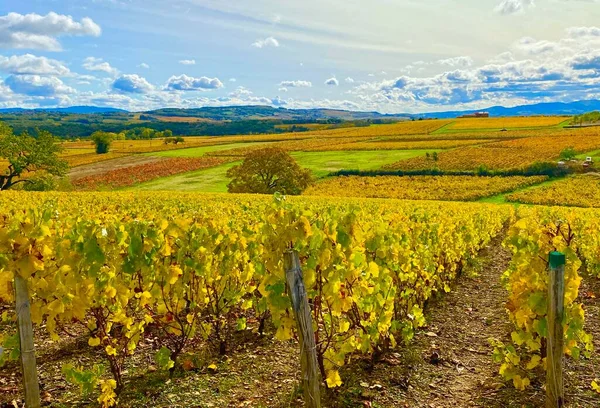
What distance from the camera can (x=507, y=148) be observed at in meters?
69.8

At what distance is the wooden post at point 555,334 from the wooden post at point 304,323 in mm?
2207

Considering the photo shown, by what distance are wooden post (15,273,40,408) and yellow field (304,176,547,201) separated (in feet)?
141

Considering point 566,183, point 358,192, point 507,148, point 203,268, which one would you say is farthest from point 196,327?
point 507,148

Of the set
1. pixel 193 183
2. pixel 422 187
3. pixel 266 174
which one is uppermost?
pixel 266 174

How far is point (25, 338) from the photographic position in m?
3.81

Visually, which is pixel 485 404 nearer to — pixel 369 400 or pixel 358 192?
pixel 369 400

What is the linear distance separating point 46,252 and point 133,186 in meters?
56.3

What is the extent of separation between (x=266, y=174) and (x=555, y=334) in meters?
45.2

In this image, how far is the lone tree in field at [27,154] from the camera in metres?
44.8

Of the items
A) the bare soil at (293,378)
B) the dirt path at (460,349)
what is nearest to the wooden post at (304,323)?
the bare soil at (293,378)

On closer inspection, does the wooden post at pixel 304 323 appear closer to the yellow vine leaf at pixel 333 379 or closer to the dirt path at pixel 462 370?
the yellow vine leaf at pixel 333 379

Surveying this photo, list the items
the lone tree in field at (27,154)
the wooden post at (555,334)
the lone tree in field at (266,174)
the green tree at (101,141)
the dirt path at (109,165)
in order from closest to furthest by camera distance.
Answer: the wooden post at (555,334) → the lone tree in field at (27,154) → the lone tree in field at (266,174) → the dirt path at (109,165) → the green tree at (101,141)

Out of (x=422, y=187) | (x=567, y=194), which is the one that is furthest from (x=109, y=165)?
(x=567, y=194)

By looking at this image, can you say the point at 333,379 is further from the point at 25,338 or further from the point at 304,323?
the point at 25,338
